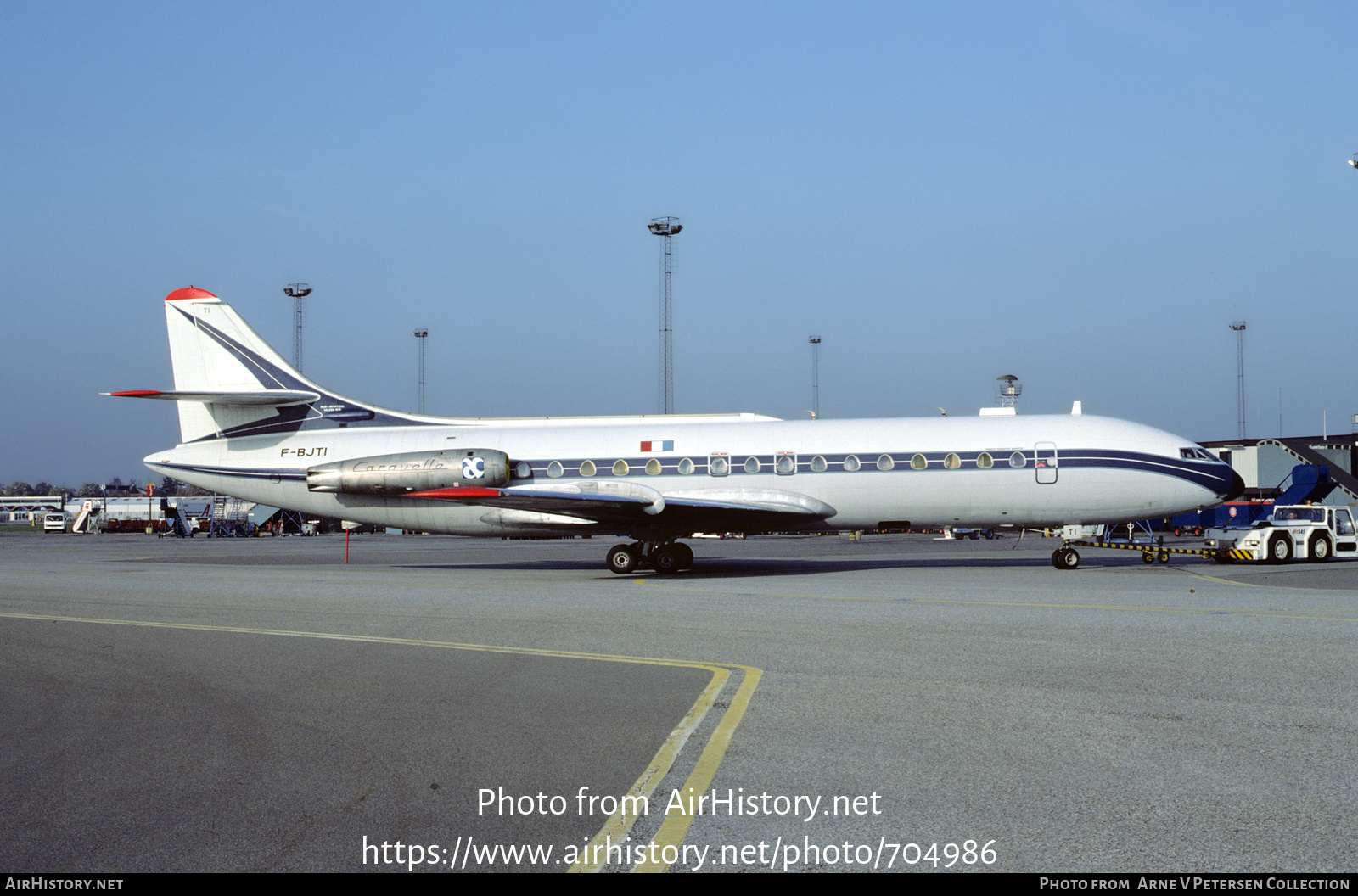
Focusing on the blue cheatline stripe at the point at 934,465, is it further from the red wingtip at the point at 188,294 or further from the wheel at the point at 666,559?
the red wingtip at the point at 188,294

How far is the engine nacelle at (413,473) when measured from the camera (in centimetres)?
2495

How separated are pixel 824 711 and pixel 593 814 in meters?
3.17

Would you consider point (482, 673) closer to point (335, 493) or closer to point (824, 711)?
point (824, 711)

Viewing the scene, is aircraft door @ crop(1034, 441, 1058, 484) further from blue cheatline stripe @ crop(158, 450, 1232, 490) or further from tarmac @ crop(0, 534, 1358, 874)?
tarmac @ crop(0, 534, 1358, 874)

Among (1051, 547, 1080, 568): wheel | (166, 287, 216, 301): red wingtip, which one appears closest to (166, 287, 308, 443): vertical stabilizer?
(166, 287, 216, 301): red wingtip

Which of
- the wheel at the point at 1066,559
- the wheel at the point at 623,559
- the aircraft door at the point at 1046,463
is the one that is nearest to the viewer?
the aircraft door at the point at 1046,463

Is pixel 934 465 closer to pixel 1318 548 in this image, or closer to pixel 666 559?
pixel 666 559

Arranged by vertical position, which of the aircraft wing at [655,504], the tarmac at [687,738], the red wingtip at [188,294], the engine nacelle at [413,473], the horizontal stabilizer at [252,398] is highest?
the red wingtip at [188,294]

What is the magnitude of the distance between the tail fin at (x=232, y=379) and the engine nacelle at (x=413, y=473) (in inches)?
65.9

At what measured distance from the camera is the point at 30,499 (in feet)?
563

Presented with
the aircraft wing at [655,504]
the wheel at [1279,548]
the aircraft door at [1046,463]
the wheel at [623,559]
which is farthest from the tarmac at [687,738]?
the wheel at [1279,548]

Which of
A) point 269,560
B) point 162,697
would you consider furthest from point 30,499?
point 162,697

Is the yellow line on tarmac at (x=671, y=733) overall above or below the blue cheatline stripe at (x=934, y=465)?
below
